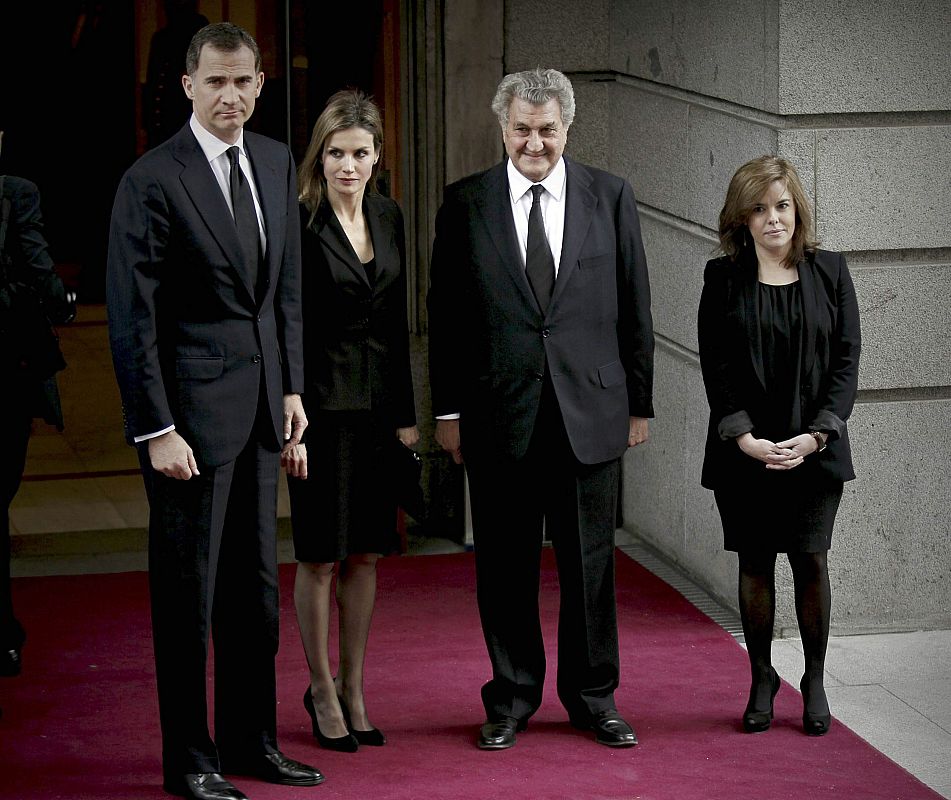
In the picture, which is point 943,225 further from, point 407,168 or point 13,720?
point 13,720

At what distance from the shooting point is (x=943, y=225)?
19.3 feet

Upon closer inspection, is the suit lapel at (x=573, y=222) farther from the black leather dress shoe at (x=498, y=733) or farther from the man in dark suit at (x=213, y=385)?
the black leather dress shoe at (x=498, y=733)

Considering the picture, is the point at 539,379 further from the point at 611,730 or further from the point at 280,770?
the point at 280,770

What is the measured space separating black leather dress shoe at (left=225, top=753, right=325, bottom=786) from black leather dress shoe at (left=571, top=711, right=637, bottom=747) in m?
0.84

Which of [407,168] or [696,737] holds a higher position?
[407,168]

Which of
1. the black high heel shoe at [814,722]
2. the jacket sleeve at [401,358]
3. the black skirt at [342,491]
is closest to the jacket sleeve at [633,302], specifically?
the jacket sleeve at [401,358]

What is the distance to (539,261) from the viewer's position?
15.6ft

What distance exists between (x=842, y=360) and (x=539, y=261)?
3.13ft

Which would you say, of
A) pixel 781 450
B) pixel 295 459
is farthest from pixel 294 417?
pixel 781 450

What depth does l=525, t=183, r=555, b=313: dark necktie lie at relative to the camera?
4.76 metres

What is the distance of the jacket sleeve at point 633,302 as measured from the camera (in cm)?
482

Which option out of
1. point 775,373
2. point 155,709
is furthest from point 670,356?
point 155,709

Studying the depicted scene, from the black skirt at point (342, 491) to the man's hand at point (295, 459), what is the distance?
0.06 meters

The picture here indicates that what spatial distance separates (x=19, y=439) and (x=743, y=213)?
245cm
